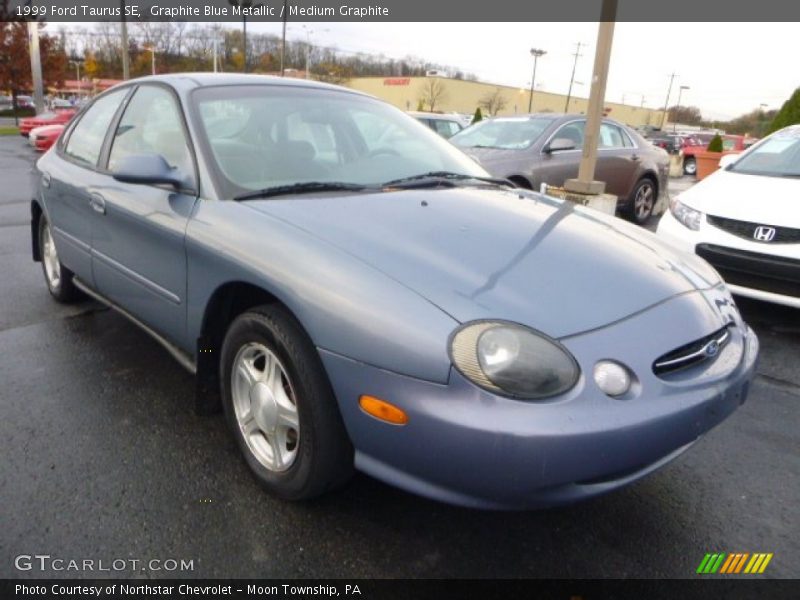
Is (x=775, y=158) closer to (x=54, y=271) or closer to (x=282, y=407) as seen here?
(x=282, y=407)

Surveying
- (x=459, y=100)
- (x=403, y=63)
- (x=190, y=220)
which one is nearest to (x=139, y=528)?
(x=190, y=220)

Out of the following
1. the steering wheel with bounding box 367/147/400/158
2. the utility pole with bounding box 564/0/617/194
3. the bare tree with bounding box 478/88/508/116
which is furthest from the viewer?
the bare tree with bounding box 478/88/508/116

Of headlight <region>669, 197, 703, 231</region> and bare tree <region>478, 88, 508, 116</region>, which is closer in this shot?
headlight <region>669, 197, 703, 231</region>

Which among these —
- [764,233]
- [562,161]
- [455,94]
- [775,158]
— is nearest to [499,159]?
[562,161]

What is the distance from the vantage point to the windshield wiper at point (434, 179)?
8.77 feet

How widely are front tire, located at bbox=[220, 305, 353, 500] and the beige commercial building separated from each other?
232 feet

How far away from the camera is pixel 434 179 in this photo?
279 cm

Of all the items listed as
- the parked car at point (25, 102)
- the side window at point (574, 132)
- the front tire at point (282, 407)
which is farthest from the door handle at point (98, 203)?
the parked car at point (25, 102)

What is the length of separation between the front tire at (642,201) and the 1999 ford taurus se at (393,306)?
5878 millimetres

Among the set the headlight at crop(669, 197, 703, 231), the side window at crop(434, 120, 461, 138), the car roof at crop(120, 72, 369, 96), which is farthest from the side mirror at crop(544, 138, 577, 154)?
the side window at crop(434, 120, 461, 138)

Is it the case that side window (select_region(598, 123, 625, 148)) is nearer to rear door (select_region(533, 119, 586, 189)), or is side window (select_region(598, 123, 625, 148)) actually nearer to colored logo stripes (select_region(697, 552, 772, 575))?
rear door (select_region(533, 119, 586, 189))

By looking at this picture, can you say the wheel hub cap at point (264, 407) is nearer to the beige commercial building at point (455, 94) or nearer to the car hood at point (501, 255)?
the car hood at point (501, 255)

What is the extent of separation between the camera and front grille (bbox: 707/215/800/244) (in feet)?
12.6

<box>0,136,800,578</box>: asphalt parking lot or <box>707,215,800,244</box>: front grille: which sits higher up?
<box>707,215,800,244</box>: front grille
